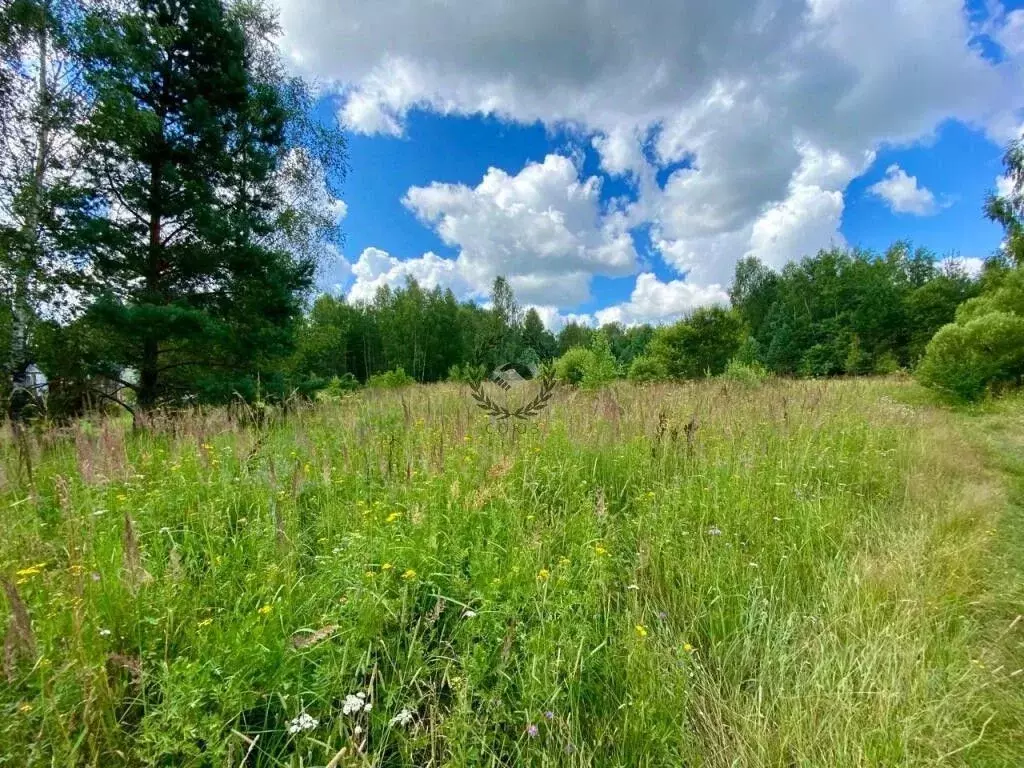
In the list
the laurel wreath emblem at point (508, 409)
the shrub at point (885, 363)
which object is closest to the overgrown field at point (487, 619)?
the laurel wreath emblem at point (508, 409)

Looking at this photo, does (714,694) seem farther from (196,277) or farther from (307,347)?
(307,347)

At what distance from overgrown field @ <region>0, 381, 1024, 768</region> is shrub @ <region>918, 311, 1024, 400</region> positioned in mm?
9635

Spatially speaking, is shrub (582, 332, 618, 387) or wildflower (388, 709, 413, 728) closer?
wildflower (388, 709, 413, 728)

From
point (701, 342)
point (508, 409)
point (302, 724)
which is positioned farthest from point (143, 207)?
point (701, 342)

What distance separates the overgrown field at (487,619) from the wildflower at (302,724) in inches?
1.4

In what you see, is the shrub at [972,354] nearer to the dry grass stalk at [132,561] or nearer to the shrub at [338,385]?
the shrub at [338,385]

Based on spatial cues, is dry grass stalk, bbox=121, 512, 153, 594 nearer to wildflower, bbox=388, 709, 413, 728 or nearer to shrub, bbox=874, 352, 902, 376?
wildflower, bbox=388, 709, 413, 728

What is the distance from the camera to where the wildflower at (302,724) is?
3.70 feet

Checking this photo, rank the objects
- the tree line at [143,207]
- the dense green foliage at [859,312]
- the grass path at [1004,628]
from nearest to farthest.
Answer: the grass path at [1004,628] → the tree line at [143,207] → the dense green foliage at [859,312]

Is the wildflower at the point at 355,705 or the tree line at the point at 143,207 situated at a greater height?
the tree line at the point at 143,207

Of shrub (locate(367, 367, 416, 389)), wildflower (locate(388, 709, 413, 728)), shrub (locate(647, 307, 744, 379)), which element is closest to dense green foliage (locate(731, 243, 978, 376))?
shrub (locate(647, 307, 744, 379))

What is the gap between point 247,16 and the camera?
8836 mm

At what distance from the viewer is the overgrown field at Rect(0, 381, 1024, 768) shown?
1.17 m

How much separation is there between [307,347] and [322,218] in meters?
3.54
